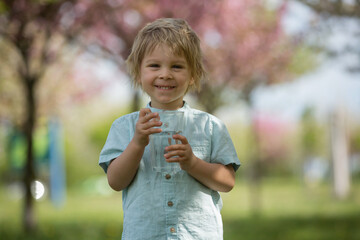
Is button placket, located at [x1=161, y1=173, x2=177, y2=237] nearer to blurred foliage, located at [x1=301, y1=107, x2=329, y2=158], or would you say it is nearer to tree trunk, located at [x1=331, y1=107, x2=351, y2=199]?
tree trunk, located at [x1=331, y1=107, x2=351, y2=199]

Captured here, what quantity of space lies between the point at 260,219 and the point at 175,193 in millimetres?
6539

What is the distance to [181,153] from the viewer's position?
176cm

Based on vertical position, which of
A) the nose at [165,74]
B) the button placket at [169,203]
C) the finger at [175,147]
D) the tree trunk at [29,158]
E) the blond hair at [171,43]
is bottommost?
the button placket at [169,203]

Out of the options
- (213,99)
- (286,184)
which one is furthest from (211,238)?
(286,184)

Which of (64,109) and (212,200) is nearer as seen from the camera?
(212,200)

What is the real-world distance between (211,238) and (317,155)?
1201cm

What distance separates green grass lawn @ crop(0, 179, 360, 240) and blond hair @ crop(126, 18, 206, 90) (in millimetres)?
4544

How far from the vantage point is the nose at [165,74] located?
6.21ft

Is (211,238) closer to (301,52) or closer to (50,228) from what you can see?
(50,228)

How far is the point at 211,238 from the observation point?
196 centimetres

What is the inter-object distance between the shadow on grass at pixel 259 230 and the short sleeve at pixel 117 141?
4.50 metres

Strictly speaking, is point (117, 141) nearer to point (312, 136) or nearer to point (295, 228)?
point (295, 228)

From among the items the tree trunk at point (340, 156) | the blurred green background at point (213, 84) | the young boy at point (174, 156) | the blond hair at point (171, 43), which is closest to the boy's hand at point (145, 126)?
the young boy at point (174, 156)

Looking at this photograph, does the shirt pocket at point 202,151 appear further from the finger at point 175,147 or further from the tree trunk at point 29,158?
the tree trunk at point 29,158
